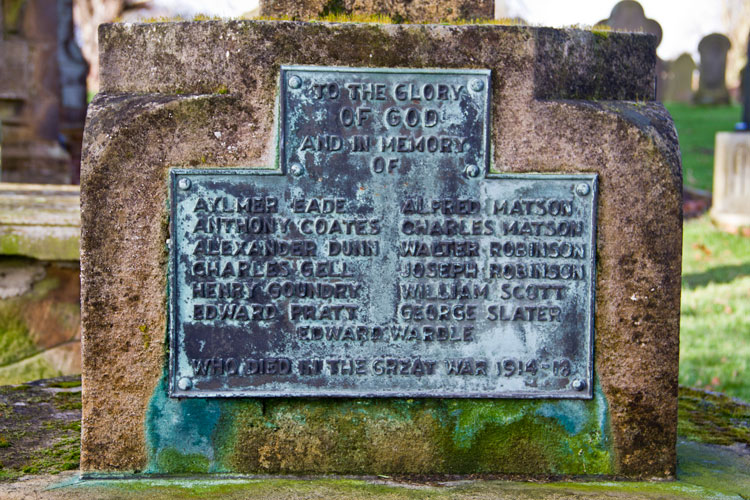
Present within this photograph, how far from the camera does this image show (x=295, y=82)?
258 centimetres

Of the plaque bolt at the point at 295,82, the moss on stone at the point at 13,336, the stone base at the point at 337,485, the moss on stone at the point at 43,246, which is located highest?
the plaque bolt at the point at 295,82

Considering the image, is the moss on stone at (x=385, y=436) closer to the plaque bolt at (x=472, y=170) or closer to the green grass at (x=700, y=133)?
the plaque bolt at (x=472, y=170)

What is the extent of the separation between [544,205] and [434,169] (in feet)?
1.23

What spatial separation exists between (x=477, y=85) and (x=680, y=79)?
96.9 feet

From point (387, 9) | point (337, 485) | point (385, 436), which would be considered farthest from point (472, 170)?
point (337, 485)

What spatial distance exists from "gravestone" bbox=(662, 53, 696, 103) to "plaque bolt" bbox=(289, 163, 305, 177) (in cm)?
2908

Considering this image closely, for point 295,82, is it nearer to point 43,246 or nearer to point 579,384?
point 579,384

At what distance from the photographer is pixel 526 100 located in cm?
263

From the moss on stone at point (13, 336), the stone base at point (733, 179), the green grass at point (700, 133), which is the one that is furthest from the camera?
the green grass at point (700, 133)

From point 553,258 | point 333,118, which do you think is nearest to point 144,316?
point 333,118

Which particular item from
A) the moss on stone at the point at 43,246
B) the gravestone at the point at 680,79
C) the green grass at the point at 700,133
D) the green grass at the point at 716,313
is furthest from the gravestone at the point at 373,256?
the gravestone at the point at 680,79

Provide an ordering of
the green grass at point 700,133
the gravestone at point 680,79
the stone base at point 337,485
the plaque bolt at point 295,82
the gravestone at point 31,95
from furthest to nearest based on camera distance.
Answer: the gravestone at point 680,79
the green grass at point 700,133
the gravestone at point 31,95
the plaque bolt at point 295,82
the stone base at point 337,485

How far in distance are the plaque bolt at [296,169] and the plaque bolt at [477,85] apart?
60cm

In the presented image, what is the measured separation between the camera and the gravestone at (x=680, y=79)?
29.3 meters
